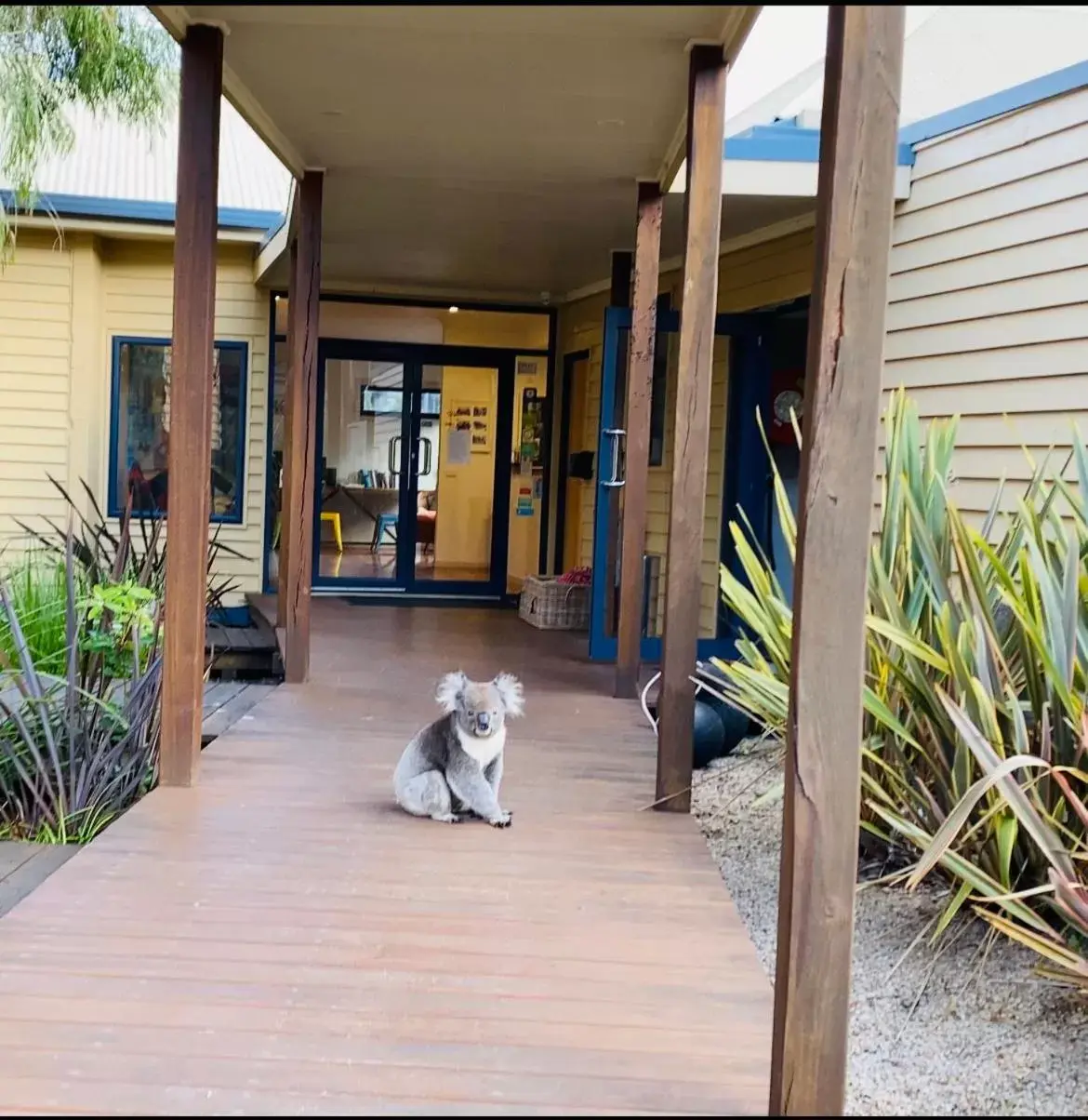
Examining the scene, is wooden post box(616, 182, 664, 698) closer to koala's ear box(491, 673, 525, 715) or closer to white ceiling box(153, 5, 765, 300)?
white ceiling box(153, 5, 765, 300)

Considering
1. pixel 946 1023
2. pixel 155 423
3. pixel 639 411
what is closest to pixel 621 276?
pixel 639 411

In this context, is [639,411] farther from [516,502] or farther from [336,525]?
[336,525]

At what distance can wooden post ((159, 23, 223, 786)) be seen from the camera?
367 cm

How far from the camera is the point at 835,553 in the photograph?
1.80 metres

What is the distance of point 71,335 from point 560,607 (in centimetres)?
437

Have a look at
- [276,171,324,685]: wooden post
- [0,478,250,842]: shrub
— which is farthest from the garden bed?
[276,171,324,685]: wooden post

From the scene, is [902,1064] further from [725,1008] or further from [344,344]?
[344,344]

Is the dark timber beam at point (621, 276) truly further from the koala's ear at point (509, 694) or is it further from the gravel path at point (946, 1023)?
the gravel path at point (946, 1023)

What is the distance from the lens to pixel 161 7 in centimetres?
349

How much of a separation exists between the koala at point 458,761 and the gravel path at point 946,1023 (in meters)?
0.88

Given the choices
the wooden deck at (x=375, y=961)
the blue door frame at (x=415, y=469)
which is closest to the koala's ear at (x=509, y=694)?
the wooden deck at (x=375, y=961)

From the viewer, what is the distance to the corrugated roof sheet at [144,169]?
330 inches

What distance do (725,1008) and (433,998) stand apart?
0.65 m

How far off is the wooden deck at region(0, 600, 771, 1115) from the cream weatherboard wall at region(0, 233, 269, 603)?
17.3 ft
